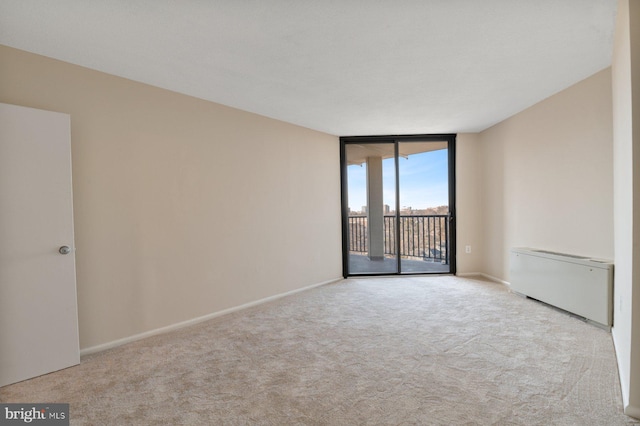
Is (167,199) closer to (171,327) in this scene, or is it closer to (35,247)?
(35,247)

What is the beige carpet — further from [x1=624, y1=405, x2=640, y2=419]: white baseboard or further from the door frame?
the door frame

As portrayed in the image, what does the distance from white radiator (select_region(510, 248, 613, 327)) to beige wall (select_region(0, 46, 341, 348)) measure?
2694 mm

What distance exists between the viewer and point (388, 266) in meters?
5.96

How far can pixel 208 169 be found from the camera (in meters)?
3.36

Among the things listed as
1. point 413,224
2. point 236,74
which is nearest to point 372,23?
point 236,74

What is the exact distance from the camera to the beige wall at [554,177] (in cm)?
288

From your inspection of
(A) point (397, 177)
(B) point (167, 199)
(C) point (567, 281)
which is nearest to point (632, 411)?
(C) point (567, 281)

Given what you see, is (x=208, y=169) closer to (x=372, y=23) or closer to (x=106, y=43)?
(x=106, y=43)

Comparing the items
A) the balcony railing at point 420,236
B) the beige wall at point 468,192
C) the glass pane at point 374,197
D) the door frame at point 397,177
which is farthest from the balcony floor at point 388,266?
the beige wall at point 468,192

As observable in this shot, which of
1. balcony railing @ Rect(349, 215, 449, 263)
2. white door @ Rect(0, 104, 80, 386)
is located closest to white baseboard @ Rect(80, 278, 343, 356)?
white door @ Rect(0, 104, 80, 386)

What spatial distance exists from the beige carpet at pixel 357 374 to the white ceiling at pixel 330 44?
222 cm

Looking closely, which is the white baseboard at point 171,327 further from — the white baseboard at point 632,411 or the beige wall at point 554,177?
the white baseboard at point 632,411

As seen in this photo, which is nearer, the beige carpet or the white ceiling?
the beige carpet

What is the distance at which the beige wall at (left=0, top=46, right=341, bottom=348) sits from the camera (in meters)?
2.49
